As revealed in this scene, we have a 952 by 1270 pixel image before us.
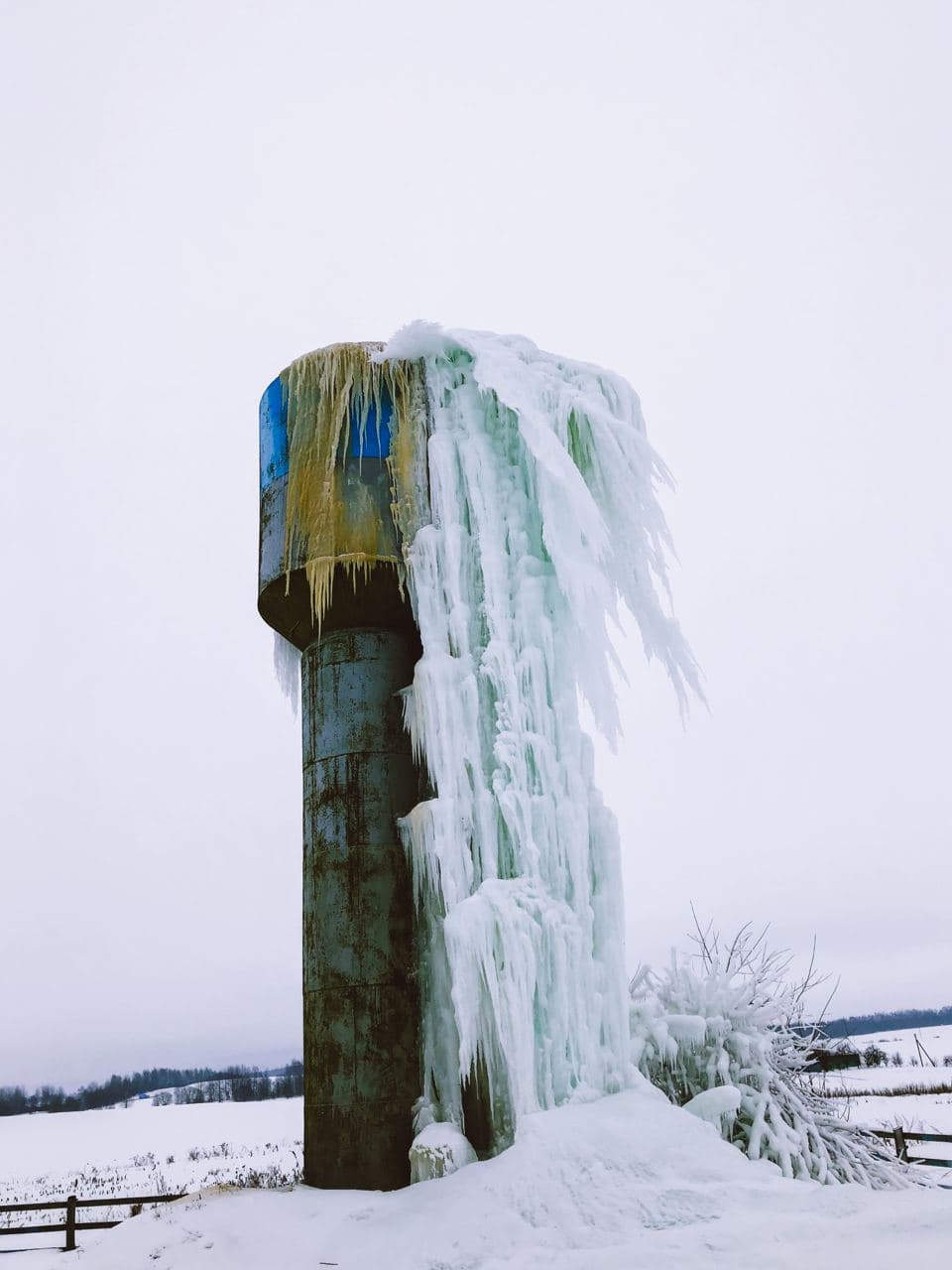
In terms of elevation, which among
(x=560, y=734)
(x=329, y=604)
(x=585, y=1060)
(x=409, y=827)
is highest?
(x=329, y=604)

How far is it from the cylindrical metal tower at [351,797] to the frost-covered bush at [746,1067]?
1.99 m

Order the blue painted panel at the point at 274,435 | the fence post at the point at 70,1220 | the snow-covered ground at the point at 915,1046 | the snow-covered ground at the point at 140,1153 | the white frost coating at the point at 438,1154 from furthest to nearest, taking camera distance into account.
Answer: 1. the snow-covered ground at the point at 915,1046
2. the snow-covered ground at the point at 140,1153
3. the fence post at the point at 70,1220
4. the blue painted panel at the point at 274,435
5. the white frost coating at the point at 438,1154

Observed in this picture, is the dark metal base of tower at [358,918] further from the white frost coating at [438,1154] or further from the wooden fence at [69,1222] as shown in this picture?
the wooden fence at [69,1222]

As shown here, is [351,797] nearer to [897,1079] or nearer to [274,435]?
[274,435]

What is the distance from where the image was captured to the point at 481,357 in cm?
924

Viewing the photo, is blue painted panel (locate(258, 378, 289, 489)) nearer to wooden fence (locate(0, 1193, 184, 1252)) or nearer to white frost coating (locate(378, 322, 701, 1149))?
white frost coating (locate(378, 322, 701, 1149))

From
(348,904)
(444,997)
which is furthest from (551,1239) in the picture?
(348,904)

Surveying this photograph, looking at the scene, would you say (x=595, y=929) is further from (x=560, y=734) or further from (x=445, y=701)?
(x=445, y=701)

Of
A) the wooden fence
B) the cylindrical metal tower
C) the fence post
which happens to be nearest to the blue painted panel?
the cylindrical metal tower

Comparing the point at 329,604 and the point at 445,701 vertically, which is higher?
the point at 329,604

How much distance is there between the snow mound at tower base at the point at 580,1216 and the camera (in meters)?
5.07

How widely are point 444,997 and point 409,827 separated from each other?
1.30 meters

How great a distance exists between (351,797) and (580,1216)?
3.67 metres

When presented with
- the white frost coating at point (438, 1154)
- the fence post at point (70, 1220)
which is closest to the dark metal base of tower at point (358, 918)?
the white frost coating at point (438, 1154)
